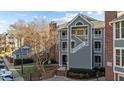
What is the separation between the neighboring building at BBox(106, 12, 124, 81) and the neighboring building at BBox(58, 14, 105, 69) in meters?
0.14

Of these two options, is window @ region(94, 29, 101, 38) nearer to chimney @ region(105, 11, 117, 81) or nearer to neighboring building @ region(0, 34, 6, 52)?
chimney @ region(105, 11, 117, 81)

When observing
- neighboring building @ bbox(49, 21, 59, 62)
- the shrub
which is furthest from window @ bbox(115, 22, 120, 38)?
neighboring building @ bbox(49, 21, 59, 62)

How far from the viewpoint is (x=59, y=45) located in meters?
4.45

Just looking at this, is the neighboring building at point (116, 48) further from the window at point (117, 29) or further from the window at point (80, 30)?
the window at point (80, 30)

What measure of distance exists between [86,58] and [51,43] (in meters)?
0.54

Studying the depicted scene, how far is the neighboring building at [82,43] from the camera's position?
4.40 m

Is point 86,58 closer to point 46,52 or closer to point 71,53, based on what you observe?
point 71,53

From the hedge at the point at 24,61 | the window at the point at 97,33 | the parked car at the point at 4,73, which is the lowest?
the parked car at the point at 4,73

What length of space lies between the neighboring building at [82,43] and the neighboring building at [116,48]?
5.4 inches

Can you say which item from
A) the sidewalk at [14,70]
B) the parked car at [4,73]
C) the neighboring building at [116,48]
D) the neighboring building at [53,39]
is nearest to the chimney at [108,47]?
the neighboring building at [116,48]

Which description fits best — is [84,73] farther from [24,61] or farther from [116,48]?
[24,61]

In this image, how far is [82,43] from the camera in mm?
4461
